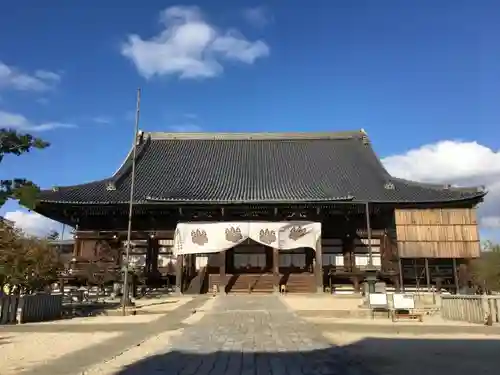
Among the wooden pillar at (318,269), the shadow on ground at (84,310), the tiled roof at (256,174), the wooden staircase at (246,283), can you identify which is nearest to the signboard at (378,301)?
the shadow on ground at (84,310)

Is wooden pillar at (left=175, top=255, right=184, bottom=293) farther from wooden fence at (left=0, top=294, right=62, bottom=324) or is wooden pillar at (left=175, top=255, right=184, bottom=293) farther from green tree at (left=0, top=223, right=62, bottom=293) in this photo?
wooden fence at (left=0, top=294, right=62, bottom=324)

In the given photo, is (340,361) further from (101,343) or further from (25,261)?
(25,261)

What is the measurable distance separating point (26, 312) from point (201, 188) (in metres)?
15.0

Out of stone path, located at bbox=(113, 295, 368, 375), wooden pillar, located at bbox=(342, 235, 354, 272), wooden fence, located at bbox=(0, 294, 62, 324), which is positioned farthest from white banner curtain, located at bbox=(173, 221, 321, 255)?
stone path, located at bbox=(113, 295, 368, 375)

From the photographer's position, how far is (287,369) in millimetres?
6125

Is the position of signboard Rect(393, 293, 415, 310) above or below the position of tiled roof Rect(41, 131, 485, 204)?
below

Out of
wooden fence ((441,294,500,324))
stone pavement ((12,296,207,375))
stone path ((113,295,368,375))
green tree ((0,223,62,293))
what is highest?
green tree ((0,223,62,293))

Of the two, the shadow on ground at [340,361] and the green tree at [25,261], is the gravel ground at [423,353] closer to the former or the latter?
the shadow on ground at [340,361]

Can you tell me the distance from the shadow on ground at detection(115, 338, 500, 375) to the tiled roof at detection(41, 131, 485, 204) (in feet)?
52.1

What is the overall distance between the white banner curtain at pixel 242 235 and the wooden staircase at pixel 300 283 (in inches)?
77.6

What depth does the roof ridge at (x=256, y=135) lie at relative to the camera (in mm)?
34375

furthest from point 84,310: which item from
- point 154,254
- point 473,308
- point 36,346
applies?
point 473,308

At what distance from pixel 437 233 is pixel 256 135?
16276 millimetres

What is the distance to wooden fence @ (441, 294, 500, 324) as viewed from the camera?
12.1m
